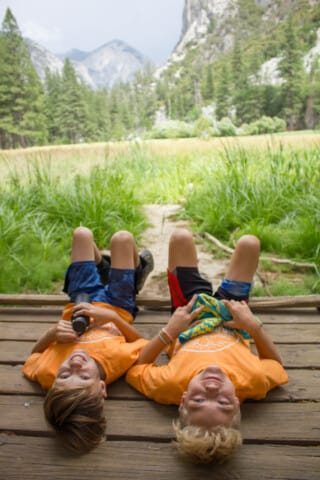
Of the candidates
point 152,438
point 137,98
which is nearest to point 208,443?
point 152,438

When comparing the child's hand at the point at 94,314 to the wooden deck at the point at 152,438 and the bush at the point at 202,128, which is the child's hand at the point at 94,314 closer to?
the wooden deck at the point at 152,438

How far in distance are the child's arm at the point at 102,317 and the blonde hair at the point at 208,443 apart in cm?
68

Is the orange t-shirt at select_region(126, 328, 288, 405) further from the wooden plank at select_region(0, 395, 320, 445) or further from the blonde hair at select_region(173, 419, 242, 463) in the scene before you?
the blonde hair at select_region(173, 419, 242, 463)

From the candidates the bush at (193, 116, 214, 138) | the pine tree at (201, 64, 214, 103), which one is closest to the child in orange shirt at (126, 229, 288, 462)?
the bush at (193, 116, 214, 138)

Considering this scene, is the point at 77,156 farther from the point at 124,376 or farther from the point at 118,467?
the point at 118,467

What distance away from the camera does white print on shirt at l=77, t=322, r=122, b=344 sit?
63.5 inches

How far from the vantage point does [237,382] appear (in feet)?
4.37

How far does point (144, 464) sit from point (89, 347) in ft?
1.82

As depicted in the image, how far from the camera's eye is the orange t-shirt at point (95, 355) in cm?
A: 150

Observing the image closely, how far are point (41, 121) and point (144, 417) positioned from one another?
73.7ft

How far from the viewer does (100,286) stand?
6.77 feet

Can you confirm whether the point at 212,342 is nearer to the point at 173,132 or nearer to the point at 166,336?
the point at 166,336

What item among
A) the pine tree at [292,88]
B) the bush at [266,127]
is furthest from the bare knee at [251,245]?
the pine tree at [292,88]

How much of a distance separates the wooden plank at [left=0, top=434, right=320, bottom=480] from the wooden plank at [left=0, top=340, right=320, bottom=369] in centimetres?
52
